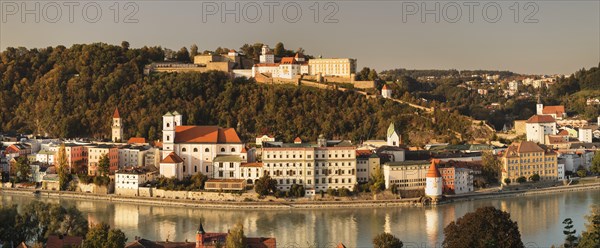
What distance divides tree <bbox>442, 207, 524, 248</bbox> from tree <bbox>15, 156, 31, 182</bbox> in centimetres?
1498

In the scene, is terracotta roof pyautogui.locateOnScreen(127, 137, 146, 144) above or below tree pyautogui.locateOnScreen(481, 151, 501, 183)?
above

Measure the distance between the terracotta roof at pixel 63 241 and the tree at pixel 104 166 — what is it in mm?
10122

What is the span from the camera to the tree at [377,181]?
71.4ft

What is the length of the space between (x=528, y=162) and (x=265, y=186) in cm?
808

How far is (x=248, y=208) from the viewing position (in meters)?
21.1

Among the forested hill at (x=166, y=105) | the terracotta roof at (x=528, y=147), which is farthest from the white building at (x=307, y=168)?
the forested hill at (x=166, y=105)

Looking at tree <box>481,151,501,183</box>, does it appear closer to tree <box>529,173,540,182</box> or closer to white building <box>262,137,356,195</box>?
tree <box>529,173,540,182</box>

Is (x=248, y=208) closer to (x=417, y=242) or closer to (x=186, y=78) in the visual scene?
(x=417, y=242)

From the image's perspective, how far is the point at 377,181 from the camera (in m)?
22.0

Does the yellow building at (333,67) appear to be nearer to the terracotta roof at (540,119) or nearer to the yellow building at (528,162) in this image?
the terracotta roof at (540,119)

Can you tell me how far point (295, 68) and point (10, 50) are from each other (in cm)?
1292

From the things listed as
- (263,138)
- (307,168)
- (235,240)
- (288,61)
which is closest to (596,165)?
(307,168)

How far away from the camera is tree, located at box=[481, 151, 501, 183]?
78.8 ft

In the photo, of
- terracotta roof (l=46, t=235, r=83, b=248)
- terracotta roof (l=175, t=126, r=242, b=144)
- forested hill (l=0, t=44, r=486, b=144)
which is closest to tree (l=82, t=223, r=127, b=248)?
terracotta roof (l=46, t=235, r=83, b=248)
